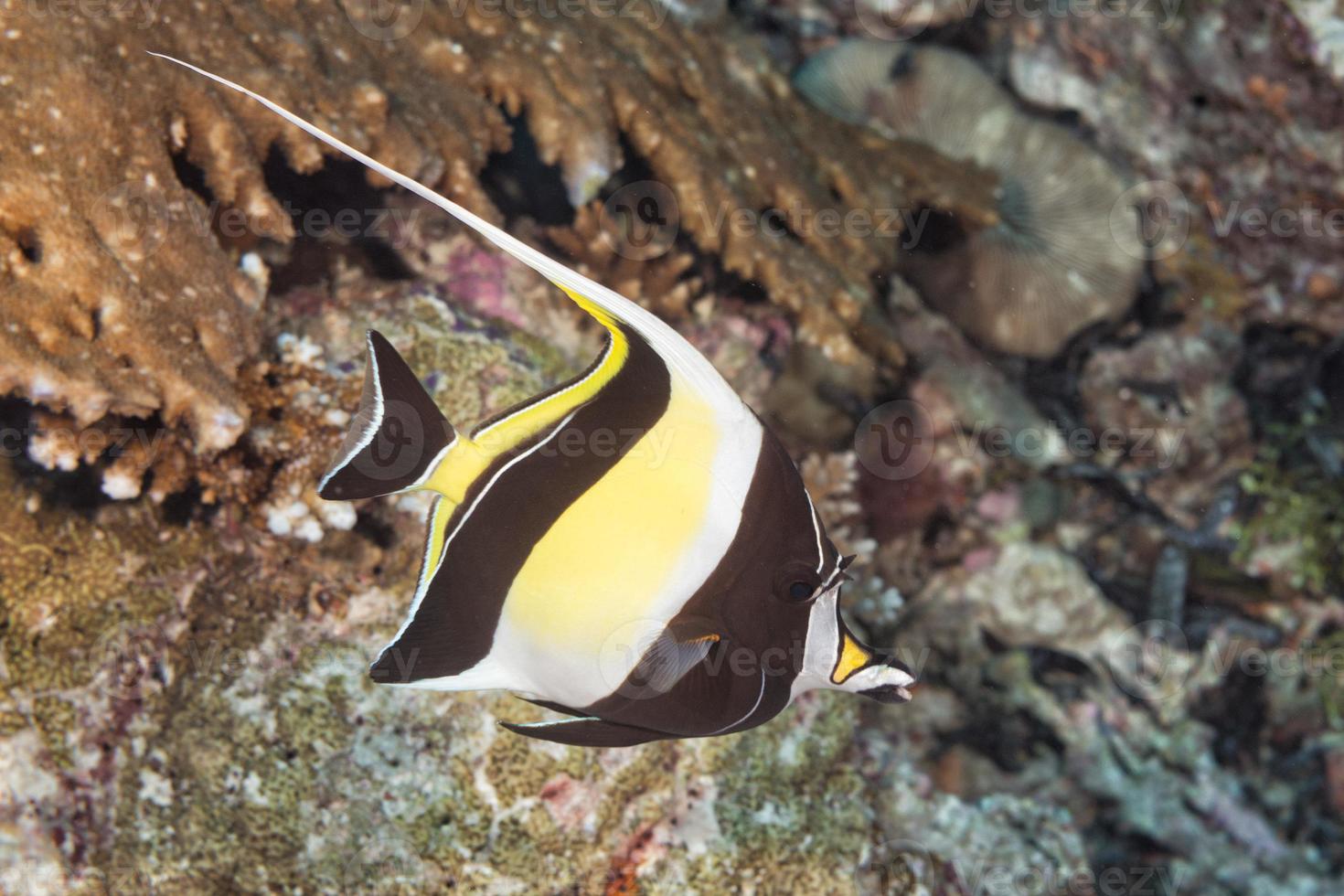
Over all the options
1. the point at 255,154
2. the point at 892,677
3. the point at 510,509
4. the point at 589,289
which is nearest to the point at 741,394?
the point at 255,154

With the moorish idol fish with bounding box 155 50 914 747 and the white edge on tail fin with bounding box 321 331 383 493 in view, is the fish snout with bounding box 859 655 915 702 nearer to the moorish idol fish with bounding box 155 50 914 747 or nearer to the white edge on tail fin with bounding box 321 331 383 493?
the moorish idol fish with bounding box 155 50 914 747

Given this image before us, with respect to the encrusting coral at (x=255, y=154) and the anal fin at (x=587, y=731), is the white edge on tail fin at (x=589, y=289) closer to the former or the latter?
the anal fin at (x=587, y=731)

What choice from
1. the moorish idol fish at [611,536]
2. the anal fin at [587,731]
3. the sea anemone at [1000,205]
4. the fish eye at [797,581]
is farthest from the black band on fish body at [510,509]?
the sea anemone at [1000,205]

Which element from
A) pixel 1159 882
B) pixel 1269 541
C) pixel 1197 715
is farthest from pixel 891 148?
pixel 1159 882

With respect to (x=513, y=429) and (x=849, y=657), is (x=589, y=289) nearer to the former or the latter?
(x=513, y=429)

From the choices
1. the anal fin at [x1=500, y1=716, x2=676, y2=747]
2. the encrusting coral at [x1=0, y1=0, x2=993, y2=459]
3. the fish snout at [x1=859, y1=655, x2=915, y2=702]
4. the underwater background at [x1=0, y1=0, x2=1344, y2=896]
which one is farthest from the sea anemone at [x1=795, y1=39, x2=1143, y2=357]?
the anal fin at [x1=500, y1=716, x2=676, y2=747]

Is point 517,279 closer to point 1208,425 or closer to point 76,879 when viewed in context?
point 76,879
